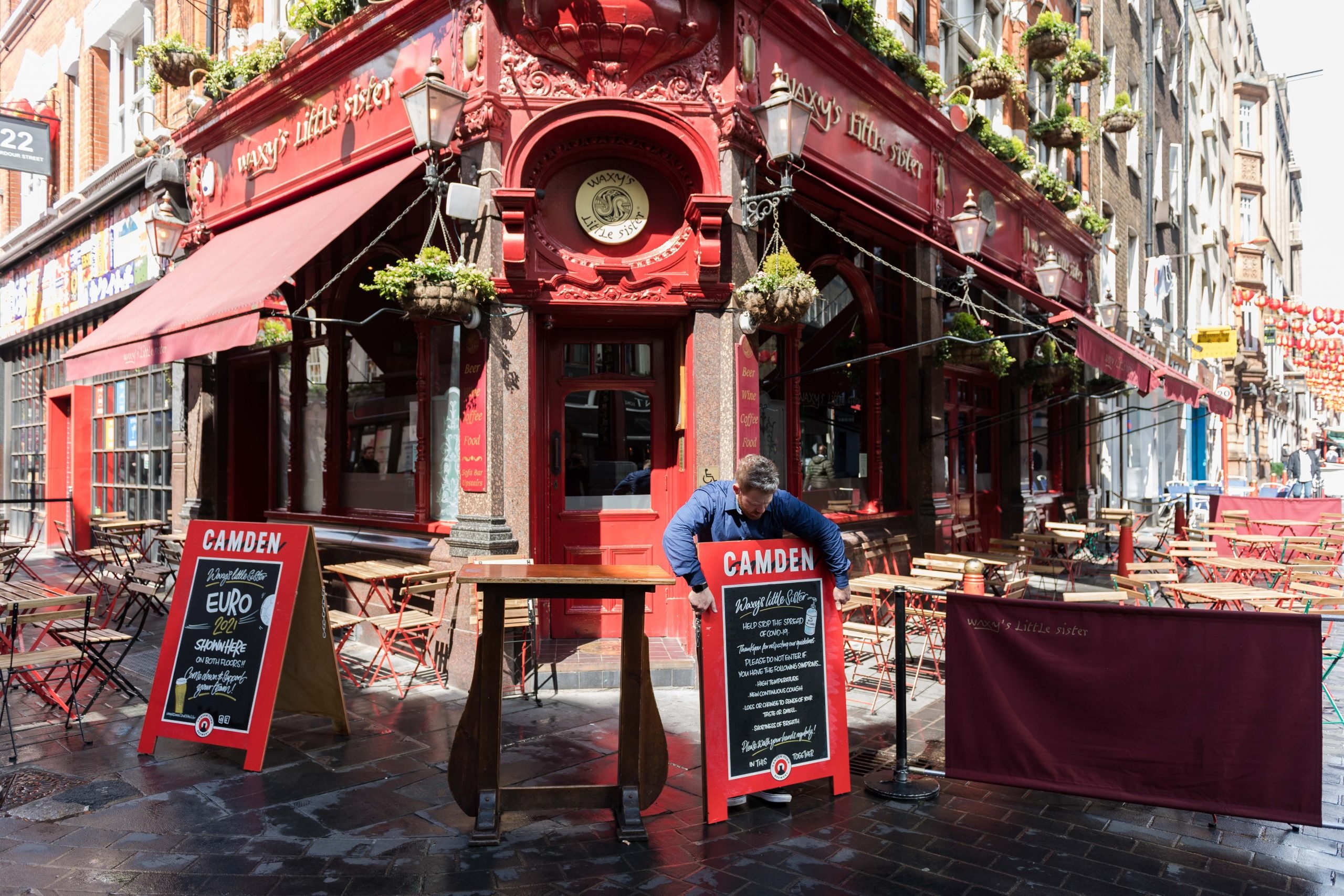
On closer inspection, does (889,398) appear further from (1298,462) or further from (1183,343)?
(1298,462)

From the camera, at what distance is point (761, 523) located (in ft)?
16.2

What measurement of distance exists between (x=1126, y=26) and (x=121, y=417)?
2082cm

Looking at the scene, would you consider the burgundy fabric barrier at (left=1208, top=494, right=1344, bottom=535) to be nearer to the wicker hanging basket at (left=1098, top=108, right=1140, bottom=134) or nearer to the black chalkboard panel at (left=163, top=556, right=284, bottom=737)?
the wicker hanging basket at (left=1098, top=108, right=1140, bottom=134)

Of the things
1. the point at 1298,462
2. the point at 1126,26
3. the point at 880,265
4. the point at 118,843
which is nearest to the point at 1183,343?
the point at 1298,462

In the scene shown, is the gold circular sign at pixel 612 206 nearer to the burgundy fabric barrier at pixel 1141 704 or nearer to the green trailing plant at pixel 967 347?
the burgundy fabric barrier at pixel 1141 704

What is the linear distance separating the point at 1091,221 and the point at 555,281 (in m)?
12.8

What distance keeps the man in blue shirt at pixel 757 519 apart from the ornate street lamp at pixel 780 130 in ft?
10.4

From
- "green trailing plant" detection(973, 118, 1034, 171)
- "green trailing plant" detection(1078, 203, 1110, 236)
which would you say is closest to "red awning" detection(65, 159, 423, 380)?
"green trailing plant" detection(973, 118, 1034, 171)

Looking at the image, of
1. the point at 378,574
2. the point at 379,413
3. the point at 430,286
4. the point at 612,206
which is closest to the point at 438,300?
the point at 430,286

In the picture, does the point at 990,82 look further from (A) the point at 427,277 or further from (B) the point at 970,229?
(A) the point at 427,277

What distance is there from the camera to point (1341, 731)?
6102 millimetres

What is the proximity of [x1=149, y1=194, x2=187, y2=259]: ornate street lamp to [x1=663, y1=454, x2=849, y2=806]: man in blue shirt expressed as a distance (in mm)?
8972

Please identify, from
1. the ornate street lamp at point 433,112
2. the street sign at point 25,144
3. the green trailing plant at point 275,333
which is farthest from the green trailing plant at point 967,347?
the street sign at point 25,144

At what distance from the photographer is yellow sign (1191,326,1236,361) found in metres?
22.5
